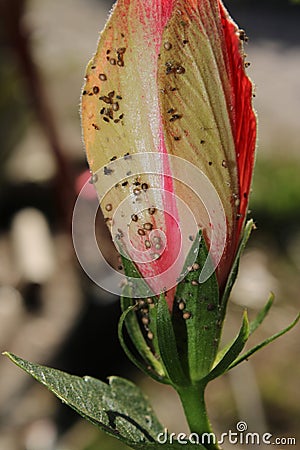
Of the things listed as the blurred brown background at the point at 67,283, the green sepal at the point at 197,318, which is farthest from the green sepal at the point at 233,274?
the blurred brown background at the point at 67,283

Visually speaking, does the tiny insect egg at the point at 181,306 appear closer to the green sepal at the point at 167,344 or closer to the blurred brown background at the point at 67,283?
the green sepal at the point at 167,344

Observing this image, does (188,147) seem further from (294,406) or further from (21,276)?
(21,276)

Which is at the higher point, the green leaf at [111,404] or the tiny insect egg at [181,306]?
the tiny insect egg at [181,306]

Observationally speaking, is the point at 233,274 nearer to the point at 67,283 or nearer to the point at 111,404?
the point at 111,404

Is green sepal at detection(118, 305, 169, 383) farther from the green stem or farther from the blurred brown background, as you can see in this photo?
the blurred brown background

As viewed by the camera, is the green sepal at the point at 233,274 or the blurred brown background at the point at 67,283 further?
the blurred brown background at the point at 67,283

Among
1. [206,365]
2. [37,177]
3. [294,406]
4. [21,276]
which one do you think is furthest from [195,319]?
[37,177]

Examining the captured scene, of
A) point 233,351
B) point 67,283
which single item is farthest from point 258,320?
point 67,283
